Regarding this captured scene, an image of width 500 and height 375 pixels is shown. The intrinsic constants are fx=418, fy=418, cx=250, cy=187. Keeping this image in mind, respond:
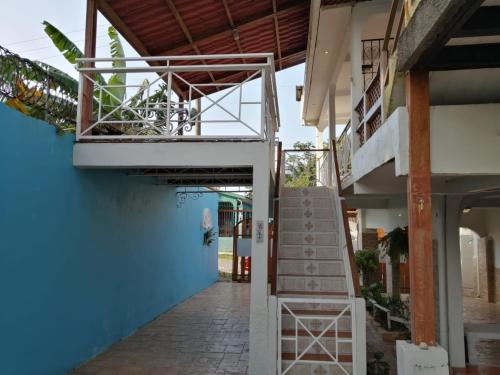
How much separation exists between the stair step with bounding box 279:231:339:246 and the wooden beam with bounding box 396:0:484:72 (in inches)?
151

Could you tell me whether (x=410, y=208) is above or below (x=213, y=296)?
above

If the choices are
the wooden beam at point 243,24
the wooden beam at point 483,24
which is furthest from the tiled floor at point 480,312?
the wooden beam at point 483,24

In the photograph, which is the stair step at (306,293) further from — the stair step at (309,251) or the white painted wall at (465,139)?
the white painted wall at (465,139)

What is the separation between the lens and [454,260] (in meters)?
6.23

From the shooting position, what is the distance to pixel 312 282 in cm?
614

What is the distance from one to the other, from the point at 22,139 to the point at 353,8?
18.2ft

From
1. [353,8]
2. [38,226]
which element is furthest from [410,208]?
[353,8]

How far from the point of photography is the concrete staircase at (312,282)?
5.16 m

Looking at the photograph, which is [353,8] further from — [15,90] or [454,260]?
[15,90]

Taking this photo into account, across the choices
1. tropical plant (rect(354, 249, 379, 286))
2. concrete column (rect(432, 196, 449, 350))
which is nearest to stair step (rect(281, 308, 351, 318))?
concrete column (rect(432, 196, 449, 350))

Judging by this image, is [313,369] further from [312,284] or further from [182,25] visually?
[182,25]

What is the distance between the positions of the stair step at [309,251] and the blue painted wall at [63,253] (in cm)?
272

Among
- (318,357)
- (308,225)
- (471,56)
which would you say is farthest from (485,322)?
(471,56)

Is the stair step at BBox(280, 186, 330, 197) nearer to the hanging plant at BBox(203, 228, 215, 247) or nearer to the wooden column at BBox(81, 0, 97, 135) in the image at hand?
the wooden column at BBox(81, 0, 97, 135)
